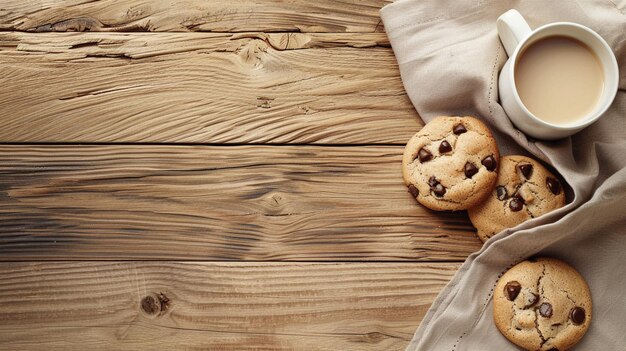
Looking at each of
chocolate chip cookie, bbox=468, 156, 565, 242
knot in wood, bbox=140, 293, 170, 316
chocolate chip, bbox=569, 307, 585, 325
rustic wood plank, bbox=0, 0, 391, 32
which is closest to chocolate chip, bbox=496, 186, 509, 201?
chocolate chip cookie, bbox=468, 156, 565, 242

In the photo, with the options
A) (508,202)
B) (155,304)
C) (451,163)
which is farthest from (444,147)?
(155,304)

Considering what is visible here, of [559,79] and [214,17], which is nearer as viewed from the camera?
[559,79]

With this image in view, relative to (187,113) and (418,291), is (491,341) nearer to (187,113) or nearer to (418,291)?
(418,291)

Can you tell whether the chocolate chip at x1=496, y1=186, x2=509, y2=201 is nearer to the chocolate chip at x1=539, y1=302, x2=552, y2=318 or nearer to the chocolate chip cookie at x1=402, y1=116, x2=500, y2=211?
the chocolate chip cookie at x1=402, y1=116, x2=500, y2=211

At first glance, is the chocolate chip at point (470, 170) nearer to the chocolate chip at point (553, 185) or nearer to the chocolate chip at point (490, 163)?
the chocolate chip at point (490, 163)

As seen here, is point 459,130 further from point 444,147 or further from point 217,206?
point 217,206
